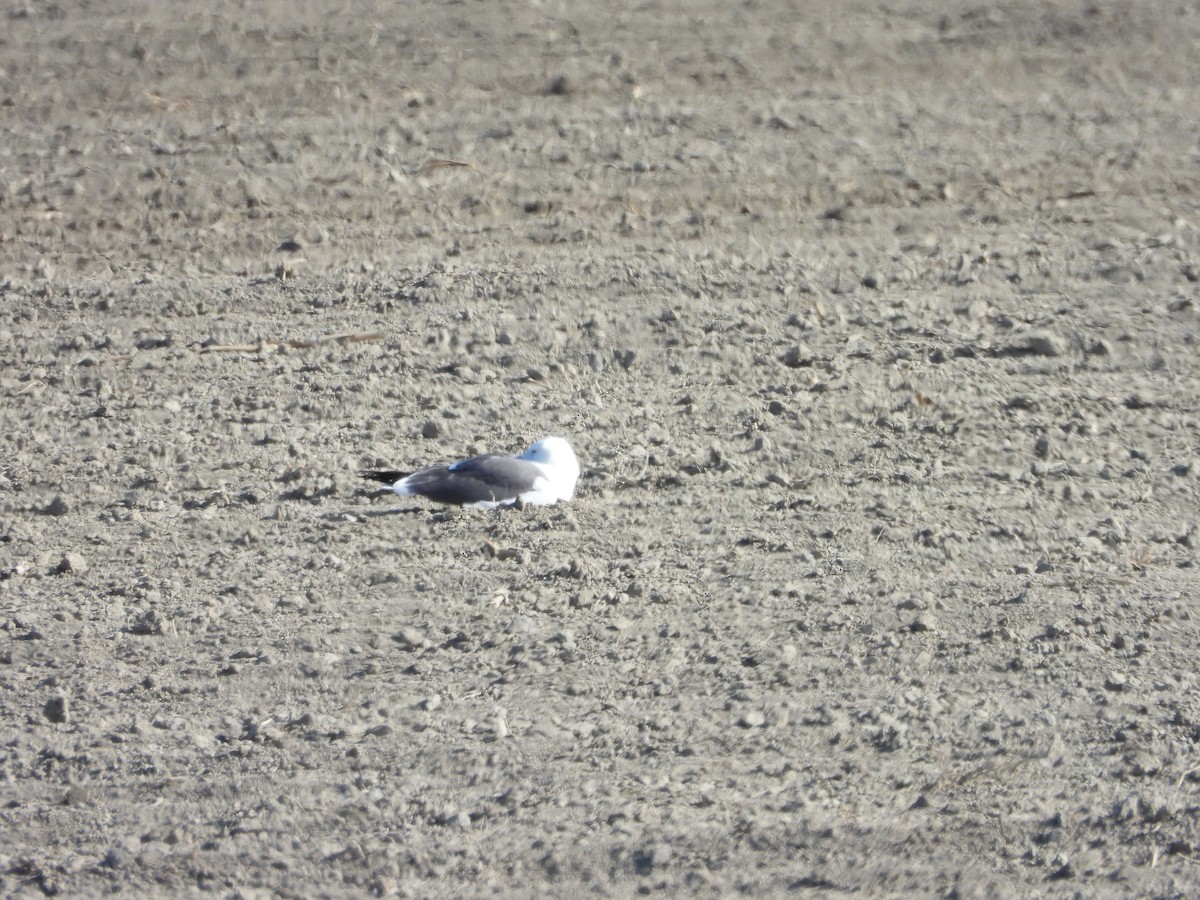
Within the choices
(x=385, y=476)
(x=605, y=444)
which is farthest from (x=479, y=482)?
(x=605, y=444)

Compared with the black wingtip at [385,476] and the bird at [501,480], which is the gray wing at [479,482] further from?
the black wingtip at [385,476]

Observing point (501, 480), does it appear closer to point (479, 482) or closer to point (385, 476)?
point (479, 482)

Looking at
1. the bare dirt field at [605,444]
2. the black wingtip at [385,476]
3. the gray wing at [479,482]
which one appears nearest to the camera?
the bare dirt field at [605,444]

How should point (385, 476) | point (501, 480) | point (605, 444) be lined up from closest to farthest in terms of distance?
point (501, 480) → point (385, 476) → point (605, 444)

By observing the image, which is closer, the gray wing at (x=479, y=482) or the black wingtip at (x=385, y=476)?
A: the gray wing at (x=479, y=482)

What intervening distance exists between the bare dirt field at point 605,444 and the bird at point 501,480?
0.08 meters

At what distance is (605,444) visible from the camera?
702 centimetres

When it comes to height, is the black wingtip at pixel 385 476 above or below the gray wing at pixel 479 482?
below

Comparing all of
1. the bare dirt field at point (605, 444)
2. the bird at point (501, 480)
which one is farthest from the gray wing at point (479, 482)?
the bare dirt field at point (605, 444)

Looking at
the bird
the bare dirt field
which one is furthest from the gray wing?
the bare dirt field

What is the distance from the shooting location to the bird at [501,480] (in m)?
6.30

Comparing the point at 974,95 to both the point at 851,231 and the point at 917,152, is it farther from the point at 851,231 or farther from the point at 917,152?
the point at 851,231

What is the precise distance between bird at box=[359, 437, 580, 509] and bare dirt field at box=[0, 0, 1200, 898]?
83 mm

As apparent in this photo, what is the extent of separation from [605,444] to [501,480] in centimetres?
84
